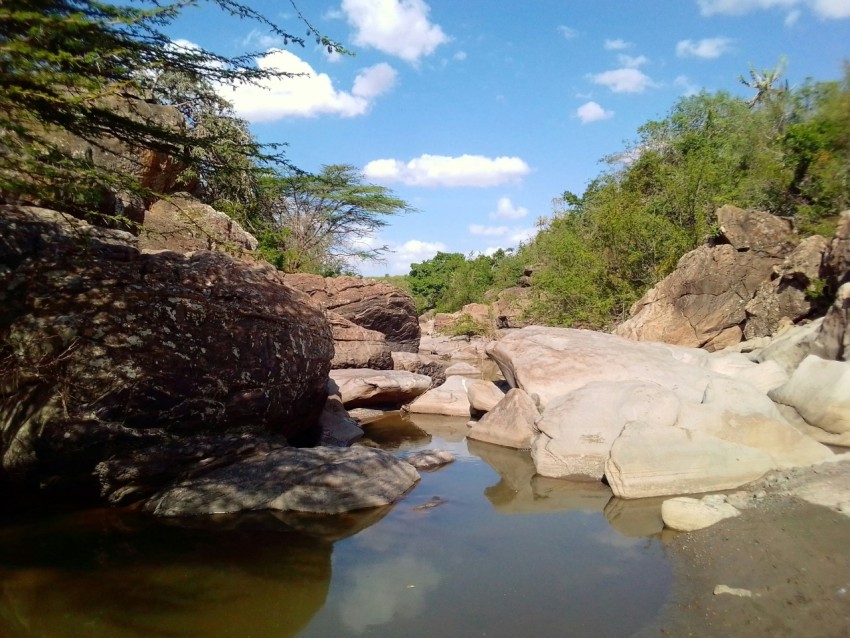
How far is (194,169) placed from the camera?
4180mm

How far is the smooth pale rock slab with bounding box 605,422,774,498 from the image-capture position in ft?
18.3

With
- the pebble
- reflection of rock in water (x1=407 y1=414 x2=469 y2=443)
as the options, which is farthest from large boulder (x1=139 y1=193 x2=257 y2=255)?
the pebble

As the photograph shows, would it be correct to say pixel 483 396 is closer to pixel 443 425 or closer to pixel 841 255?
pixel 443 425

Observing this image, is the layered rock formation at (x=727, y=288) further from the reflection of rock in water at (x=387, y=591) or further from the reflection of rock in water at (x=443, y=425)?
the reflection of rock in water at (x=387, y=591)

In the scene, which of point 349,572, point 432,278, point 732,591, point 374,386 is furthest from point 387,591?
point 432,278

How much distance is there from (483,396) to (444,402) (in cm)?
94

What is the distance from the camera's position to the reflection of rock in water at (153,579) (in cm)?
351

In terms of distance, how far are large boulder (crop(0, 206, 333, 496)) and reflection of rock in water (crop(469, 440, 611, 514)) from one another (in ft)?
8.76

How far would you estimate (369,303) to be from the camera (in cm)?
1553

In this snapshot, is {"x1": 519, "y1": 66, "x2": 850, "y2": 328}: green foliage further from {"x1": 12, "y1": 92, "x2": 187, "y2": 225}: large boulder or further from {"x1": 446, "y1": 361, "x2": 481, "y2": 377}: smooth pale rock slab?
{"x1": 12, "y1": 92, "x2": 187, "y2": 225}: large boulder

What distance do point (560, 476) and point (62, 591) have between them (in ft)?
15.2

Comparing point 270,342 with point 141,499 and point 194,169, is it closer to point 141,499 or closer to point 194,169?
point 141,499

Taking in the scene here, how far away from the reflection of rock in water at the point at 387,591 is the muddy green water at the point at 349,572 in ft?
0.04

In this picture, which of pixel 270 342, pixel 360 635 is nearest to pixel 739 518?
pixel 360 635
